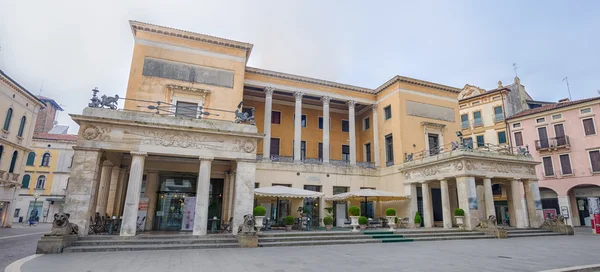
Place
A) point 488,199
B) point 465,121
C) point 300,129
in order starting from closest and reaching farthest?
point 488,199, point 300,129, point 465,121

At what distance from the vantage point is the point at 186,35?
20906 millimetres

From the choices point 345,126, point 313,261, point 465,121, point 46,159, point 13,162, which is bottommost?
point 313,261

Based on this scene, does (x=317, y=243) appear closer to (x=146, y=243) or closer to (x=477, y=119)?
(x=146, y=243)

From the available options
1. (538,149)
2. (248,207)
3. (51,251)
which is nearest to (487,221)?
(248,207)

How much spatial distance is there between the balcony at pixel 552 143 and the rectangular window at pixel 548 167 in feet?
3.44

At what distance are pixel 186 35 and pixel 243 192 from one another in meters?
12.8

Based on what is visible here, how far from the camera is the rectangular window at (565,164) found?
27.3m

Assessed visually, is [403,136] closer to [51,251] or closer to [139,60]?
[139,60]

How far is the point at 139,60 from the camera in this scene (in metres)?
19.9

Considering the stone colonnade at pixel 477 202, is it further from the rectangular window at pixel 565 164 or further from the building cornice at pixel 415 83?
the rectangular window at pixel 565 164

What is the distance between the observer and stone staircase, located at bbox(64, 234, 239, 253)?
35.7ft

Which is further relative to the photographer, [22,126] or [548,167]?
[548,167]

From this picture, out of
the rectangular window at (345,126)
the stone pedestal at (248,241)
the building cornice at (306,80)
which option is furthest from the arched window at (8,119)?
the rectangular window at (345,126)

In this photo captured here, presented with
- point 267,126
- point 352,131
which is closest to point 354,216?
point 267,126
